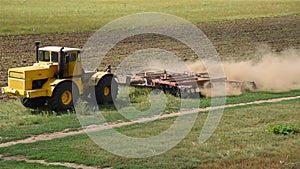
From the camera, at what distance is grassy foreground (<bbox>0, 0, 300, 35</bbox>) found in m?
55.0

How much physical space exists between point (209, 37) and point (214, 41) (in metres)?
2.39

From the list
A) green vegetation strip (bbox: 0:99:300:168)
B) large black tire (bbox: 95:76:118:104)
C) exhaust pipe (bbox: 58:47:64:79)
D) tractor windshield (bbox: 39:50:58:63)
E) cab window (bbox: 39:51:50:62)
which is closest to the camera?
green vegetation strip (bbox: 0:99:300:168)

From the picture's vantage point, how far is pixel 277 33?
52.5 meters

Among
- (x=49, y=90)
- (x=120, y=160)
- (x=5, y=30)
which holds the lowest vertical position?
(x=120, y=160)

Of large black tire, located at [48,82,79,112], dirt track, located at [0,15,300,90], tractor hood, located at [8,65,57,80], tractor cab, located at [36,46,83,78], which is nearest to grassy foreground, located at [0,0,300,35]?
dirt track, located at [0,15,300,90]

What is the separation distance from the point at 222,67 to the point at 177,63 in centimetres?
454

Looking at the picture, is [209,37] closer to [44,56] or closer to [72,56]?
[72,56]

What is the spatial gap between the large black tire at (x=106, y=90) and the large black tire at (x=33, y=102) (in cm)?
217

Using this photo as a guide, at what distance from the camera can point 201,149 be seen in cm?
1875

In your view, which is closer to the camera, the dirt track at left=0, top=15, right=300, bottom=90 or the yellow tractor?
the yellow tractor


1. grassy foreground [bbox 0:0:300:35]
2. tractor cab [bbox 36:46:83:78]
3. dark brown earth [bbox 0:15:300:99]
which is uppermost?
grassy foreground [bbox 0:0:300:35]

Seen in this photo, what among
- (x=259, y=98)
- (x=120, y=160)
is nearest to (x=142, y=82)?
(x=259, y=98)

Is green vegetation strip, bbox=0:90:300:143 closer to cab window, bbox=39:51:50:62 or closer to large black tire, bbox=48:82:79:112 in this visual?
large black tire, bbox=48:82:79:112

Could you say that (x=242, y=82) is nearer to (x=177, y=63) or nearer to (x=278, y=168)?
(x=177, y=63)
